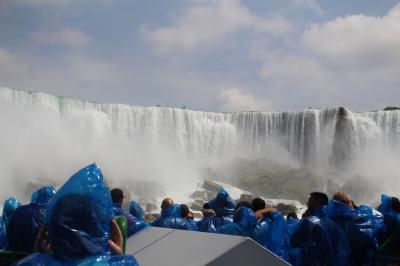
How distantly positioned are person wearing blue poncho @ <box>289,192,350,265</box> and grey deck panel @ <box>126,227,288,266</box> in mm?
1351

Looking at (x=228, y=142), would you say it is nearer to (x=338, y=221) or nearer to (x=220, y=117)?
(x=220, y=117)

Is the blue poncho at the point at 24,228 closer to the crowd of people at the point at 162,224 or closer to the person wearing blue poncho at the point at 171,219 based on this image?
the crowd of people at the point at 162,224

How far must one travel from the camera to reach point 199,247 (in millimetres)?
2375

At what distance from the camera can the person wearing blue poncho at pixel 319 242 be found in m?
3.86

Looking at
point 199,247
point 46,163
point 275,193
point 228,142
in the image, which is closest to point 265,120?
point 228,142

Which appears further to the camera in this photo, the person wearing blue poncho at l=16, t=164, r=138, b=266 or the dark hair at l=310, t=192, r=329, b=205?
the dark hair at l=310, t=192, r=329, b=205

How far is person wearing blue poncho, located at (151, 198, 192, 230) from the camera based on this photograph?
5.41 meters

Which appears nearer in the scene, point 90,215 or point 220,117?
point 90,215

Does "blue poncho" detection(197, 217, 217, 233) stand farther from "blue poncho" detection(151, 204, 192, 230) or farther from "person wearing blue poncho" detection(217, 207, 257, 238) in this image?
"person wearing blue poncho" detection(217, 207, 257, 238)

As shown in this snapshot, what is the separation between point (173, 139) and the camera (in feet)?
124

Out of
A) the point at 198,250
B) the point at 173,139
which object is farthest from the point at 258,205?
the point at 173,139

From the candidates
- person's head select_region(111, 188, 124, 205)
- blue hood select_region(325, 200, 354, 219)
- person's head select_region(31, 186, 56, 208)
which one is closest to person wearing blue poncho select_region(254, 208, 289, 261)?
blue hood select_region(325, 200, 354, 219)

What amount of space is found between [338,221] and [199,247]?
7.42ft

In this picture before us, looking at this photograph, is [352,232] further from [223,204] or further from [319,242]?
[223,204]
